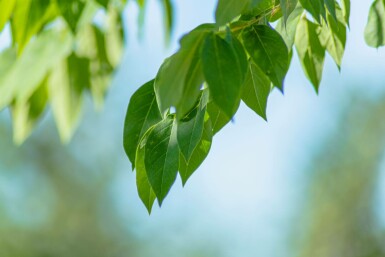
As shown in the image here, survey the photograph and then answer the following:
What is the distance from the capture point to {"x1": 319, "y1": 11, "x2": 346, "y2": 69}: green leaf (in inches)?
40.4

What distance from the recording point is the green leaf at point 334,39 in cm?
103

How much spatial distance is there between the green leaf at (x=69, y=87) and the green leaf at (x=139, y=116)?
92 centimetres

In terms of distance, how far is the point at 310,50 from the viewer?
1070 millimetres

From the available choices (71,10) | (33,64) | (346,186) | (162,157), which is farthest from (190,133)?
(346,186)

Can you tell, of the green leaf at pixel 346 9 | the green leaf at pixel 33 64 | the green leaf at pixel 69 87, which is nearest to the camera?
the green leaf at pixel 346 9

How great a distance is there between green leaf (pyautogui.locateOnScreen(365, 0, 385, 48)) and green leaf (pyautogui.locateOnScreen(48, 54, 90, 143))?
2.89 ft

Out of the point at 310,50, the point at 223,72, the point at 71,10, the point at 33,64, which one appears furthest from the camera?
the point at 33,64

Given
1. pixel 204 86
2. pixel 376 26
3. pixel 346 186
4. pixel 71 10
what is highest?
pixel 71 10

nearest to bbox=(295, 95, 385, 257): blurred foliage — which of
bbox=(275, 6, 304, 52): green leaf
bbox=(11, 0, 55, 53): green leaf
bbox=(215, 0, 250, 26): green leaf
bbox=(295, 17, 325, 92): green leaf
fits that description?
bbox=(11, 0, 55, 53): green leaf

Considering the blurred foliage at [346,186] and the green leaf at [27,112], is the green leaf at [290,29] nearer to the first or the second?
the green leaf at [27,112]

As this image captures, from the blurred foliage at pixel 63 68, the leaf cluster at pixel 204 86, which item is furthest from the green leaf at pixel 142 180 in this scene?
the blurred foliage at pixel 63 68

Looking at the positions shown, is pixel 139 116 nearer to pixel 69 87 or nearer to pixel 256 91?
pixel 256 91

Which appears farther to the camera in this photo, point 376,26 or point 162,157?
point 376,26

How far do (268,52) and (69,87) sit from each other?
1029mm
